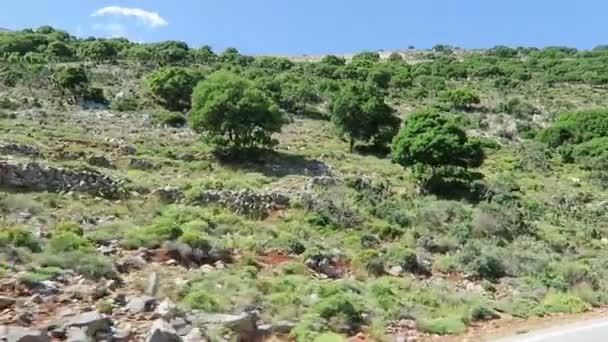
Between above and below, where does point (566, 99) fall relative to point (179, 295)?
above

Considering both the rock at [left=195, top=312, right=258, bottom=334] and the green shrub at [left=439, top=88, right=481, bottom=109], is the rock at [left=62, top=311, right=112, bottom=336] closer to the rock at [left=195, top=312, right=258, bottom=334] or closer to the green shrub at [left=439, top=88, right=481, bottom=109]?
the rock at [left=195, top=312, right=258, bottom=334]

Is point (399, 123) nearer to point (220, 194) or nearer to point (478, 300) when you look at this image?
point (220, 194)

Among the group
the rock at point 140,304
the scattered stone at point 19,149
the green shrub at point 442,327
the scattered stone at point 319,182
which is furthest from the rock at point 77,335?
the scattered stone at point 319,182

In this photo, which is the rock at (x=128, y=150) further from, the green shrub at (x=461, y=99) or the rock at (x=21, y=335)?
the green shrub at (x=461, y=99)

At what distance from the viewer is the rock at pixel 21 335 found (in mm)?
8982

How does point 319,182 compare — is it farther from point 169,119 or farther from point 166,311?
point 166,311

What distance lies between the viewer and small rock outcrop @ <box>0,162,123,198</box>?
22764mm

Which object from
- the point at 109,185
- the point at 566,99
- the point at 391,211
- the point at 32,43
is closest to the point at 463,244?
the point at 391,211

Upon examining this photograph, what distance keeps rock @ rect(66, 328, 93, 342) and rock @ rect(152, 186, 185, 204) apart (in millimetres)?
14277

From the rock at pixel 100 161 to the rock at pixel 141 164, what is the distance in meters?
0.91

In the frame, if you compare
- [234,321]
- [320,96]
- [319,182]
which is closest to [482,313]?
[234,321]

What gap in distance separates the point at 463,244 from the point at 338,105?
20.7m

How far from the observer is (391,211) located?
27062 millimetres

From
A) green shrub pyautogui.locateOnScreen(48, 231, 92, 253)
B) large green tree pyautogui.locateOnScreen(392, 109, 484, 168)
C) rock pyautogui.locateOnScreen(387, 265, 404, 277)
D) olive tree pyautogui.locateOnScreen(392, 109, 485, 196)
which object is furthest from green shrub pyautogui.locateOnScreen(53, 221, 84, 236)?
large green tree pyautogui.locateOnScreen(392, 109, 484, 168)
